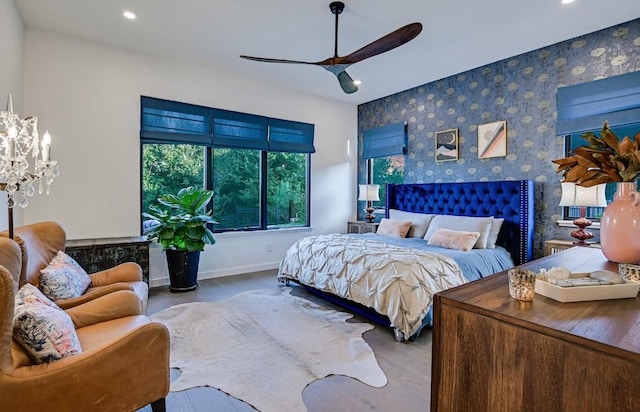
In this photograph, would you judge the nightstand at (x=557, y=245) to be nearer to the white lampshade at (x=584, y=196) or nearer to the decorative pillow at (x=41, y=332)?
the white lampshade at (x=584, y=196)

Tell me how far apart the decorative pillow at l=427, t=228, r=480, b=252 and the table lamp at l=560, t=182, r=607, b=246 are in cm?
92

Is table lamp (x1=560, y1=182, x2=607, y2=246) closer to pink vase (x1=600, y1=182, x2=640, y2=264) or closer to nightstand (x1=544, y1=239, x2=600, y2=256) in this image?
nightstand (x1=544, y1=239, x2=600, y2=256)

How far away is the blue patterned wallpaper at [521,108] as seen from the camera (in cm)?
358

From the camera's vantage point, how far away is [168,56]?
4.31m

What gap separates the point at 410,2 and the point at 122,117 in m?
3.50

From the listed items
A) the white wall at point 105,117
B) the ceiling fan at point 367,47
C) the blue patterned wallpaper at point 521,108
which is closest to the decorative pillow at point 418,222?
the blue patterned wallpaper at point 521,108

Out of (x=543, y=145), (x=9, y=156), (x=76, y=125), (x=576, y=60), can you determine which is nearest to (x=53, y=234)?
(x=9, y=156)

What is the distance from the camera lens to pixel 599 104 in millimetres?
3539

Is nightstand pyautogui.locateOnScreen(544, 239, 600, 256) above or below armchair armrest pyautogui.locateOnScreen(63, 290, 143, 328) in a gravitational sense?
above

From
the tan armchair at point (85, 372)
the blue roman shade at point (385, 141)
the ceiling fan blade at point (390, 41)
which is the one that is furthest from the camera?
the blue roman shade at point (385, 141)

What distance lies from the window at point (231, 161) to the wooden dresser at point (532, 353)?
4291mm

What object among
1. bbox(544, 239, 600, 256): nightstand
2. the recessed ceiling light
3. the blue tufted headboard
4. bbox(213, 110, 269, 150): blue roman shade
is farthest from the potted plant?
bbox(544, 239, 600, 256): nightstand

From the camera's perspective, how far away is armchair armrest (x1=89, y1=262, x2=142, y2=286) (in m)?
2.74

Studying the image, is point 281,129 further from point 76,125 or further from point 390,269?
point 390,269
